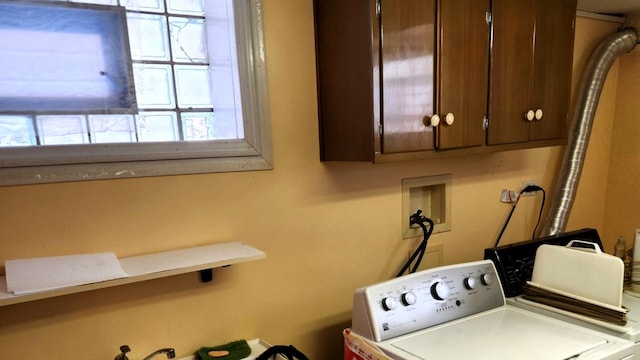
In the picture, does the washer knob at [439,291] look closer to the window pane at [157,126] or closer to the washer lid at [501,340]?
the washer lid at [501,340]

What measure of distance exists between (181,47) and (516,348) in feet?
4.65

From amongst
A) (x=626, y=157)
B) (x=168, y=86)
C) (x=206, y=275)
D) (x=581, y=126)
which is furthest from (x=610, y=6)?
(x=206, y=275)

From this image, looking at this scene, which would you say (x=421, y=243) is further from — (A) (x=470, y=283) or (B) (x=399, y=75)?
(B) (x=399, y=75)

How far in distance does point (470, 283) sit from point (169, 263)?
1046 millimetres

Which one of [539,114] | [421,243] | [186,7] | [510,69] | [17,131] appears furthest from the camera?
[421,243]

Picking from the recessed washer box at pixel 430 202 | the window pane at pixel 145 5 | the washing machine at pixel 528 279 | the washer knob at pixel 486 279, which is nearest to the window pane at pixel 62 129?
the window pane at pixel 145 5

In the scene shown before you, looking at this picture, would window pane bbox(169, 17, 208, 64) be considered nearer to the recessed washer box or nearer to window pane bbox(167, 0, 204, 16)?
window pane bbox(167, 0, 204, 16)

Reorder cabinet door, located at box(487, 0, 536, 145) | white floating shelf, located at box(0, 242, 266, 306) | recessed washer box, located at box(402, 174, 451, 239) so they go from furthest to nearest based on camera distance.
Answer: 1. recessed washer box, located at box(402, 174, 451, 239)
2. cabinet door, located at box(487, 0, 536, 145)
3. white floating shelf, located at box(0, 242, 266, 306)

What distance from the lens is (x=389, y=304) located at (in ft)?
4.21

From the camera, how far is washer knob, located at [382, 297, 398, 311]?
128 cm

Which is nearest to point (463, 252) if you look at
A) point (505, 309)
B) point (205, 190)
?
point (505, 309)

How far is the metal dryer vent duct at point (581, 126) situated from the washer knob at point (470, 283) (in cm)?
89

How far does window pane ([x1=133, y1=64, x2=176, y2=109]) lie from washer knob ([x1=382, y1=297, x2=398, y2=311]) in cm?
96

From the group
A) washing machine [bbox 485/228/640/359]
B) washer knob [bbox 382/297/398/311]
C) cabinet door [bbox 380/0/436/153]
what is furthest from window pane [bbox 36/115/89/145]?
washing machine [bbox 485/228/640/359]
